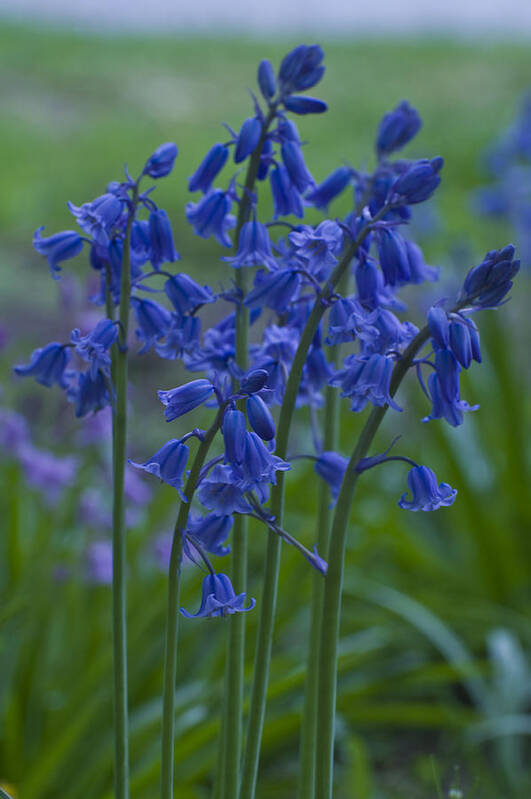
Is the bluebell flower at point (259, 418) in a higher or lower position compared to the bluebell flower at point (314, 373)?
lower

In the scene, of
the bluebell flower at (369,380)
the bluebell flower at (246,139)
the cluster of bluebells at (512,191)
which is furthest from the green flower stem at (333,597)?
the cluster of bluebells at (512,191)

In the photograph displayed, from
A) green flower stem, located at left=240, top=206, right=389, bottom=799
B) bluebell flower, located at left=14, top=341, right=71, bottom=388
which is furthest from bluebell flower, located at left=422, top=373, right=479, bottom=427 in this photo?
bluebell flower, located at left=14, top=341, right=71, bottom=388

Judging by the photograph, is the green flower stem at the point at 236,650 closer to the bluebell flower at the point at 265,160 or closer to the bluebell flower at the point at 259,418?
the bluebell flower at the point at 265,160

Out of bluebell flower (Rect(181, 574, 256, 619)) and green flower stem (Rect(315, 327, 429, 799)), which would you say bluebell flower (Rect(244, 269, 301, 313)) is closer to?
green flower stem (Rect(315, 327, 429, 799))

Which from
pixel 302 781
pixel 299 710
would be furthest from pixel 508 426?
pixel 302 781

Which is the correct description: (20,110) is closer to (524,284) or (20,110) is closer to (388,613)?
(524,284)

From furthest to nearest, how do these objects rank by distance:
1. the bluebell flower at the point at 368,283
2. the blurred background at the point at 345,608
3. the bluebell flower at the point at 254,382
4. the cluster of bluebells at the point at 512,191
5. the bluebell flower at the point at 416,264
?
the cluster of bluebells at the point at 512,191 → the blurred background at the point at 345,608 → the bluebell flower at the point at 416,264 → the bluebell flower at the point at 368,283 → the bluebell flower at the point at 254,382
